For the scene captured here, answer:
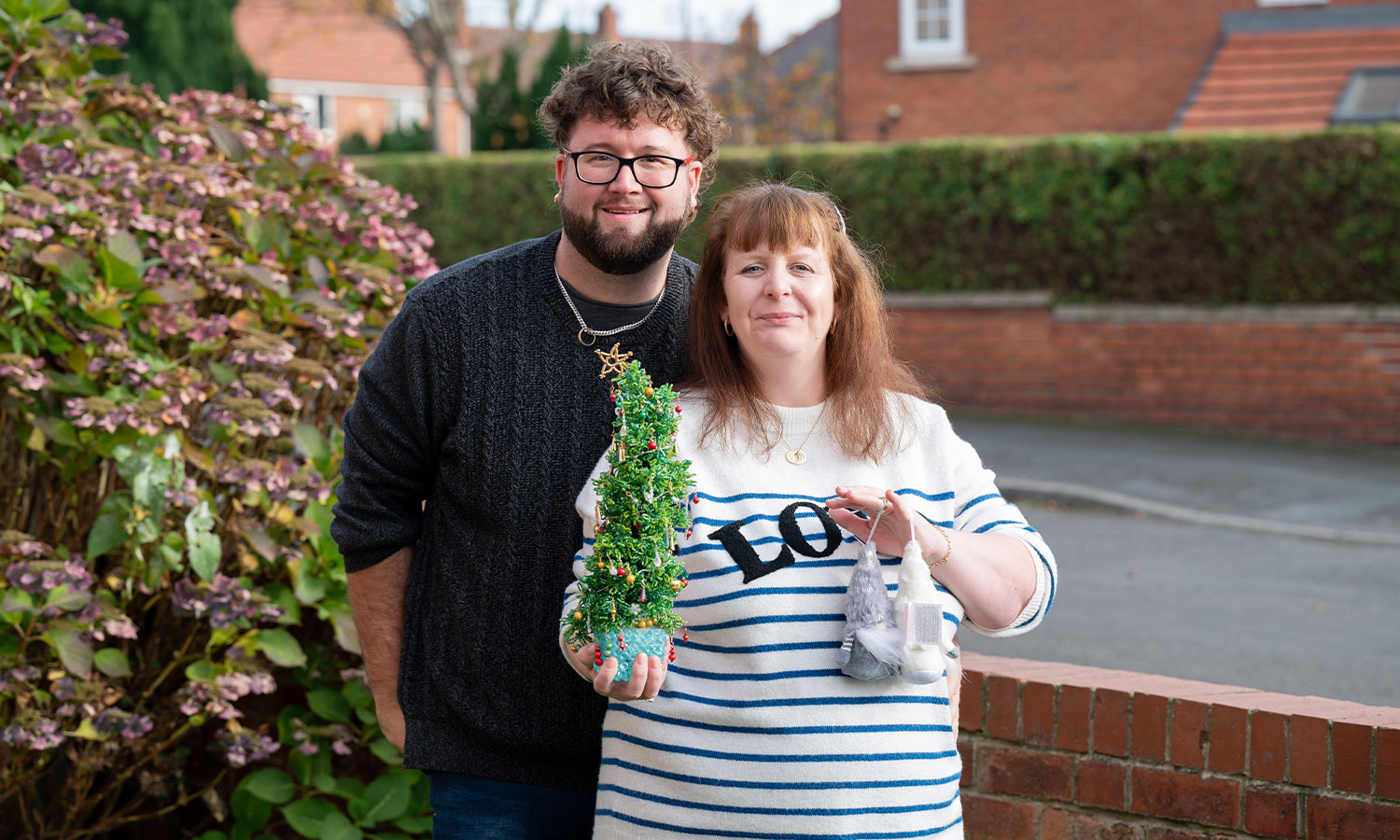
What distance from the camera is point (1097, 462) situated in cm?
1038

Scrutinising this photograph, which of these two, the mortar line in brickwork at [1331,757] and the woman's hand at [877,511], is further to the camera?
the mortar line in brickwork at [1331,757]

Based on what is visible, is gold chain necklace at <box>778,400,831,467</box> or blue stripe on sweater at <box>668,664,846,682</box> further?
gold chain necklace at <box>778,400,831,467</box>

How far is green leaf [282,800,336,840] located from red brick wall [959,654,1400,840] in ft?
4.82

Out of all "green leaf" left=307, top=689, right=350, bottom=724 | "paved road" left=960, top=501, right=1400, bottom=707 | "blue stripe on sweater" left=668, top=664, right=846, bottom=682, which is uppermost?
"blue stripe on sweater" left=668, top=664, right=846, bottom=682

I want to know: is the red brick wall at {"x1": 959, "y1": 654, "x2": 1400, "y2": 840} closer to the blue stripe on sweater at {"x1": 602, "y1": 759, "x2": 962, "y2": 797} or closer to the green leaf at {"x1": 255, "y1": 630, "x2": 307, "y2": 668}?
the blue stripe on sweater at {"x1": 602, "y1": 759, "x2": 962, "y2": 797}

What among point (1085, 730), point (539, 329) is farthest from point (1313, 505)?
point (539, 329)

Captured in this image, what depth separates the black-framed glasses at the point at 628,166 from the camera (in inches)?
89.4

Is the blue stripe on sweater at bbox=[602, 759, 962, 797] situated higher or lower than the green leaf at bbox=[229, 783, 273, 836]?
higher

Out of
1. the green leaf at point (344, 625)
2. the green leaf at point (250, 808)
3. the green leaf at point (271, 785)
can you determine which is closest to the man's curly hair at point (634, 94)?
the green leaf at point (344, 625)

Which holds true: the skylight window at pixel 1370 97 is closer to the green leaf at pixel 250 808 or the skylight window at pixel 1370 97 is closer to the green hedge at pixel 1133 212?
the green hedge at pixel 1133 212

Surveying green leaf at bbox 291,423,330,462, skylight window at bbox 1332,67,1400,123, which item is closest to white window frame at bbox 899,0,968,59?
skylight window at bbox 1332,67,1400,123

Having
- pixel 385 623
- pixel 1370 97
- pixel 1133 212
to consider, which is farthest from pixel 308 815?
pixel 1370 97

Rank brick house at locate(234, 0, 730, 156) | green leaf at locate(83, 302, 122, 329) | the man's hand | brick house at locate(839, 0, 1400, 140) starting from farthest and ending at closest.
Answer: brick house at locate(234, 0, 730, 156) < brick house at locate(839, 0, 1400, 140) < green leaf at locate(83, 302, 122, 329) < the man's hand

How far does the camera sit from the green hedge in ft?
34.9
